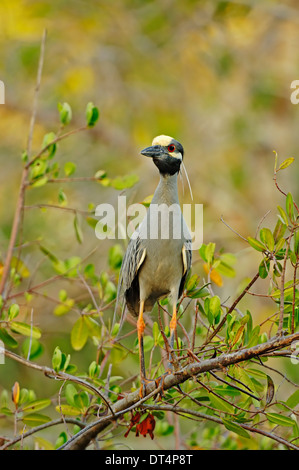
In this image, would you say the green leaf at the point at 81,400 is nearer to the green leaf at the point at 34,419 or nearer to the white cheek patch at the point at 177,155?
the green leaf at the point at 34,419

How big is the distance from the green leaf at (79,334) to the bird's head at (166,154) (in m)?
0.87

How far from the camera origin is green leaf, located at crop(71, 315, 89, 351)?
3225 mm

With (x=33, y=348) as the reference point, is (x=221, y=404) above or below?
below

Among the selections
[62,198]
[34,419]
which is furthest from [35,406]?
[62,198]

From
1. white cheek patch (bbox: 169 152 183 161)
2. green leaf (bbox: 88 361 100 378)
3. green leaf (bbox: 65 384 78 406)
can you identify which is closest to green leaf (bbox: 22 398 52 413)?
green leaf (bbox: 65 384 78 406)

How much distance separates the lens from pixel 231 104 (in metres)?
8.80

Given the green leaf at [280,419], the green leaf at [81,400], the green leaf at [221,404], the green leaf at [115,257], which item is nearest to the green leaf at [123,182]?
the green leaf at [115,257]

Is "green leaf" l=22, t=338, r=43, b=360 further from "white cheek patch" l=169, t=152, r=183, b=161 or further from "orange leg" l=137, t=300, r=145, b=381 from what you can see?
"white cheek patch" l=169, t=152, r=183, b=161

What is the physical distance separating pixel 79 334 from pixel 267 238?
1.26 metres

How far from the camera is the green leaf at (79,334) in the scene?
10.6 ft

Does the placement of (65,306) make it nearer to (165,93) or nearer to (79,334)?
(79,334)

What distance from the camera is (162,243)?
3236mm
